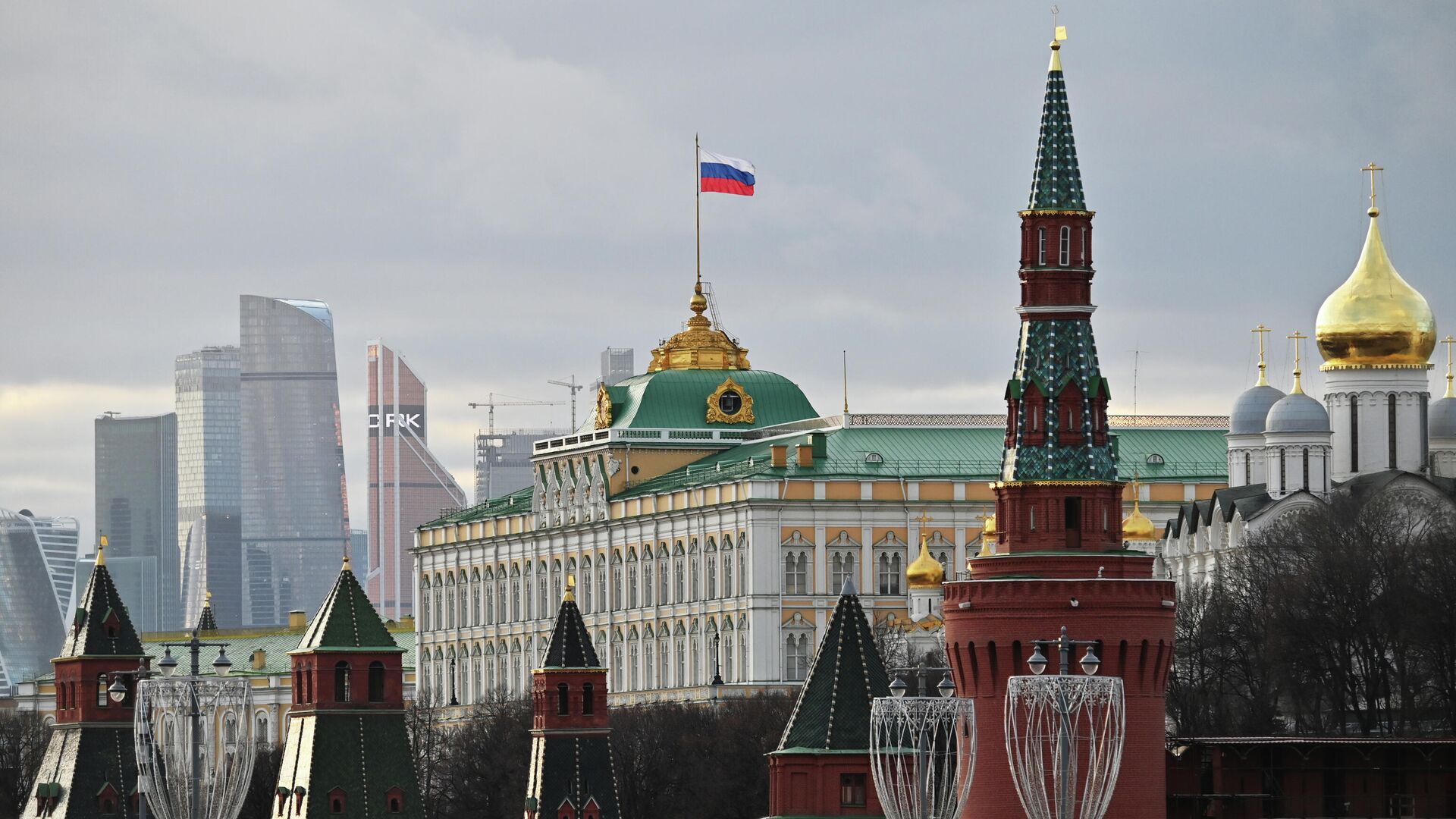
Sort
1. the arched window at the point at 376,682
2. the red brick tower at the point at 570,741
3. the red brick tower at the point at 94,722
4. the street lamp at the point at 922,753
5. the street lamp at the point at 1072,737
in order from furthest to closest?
the red brick tower at the point at 94,722 → the arched window at the point at 376,682 → the red brick tower at the point at 570,741 → the street lamp at the point at 922,753 → the street lamp at the point at 1072,737

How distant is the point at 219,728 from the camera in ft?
458

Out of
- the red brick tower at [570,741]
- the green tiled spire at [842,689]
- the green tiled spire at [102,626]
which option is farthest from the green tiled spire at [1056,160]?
the green tiled spire at [102,626]

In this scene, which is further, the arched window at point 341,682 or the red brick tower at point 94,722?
the red brick tower at point 94,722

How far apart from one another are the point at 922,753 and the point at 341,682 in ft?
125

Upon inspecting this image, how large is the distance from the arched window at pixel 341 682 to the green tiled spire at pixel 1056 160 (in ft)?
121

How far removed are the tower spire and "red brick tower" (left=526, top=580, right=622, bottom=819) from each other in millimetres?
32729

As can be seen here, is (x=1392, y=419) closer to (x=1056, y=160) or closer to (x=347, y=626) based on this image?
(x=347, y=626)

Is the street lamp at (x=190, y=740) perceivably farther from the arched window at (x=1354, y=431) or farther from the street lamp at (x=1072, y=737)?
the arched window at (x=1354, y=431)

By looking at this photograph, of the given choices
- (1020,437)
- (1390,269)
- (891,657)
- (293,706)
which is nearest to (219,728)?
(293,706)

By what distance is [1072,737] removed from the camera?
11112cm

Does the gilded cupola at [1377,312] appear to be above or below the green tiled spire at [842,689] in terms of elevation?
above

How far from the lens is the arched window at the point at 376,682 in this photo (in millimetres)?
151000

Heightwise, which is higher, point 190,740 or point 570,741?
point 190,740

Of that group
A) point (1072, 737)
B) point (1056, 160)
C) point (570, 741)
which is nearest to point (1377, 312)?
point (570, 741)
